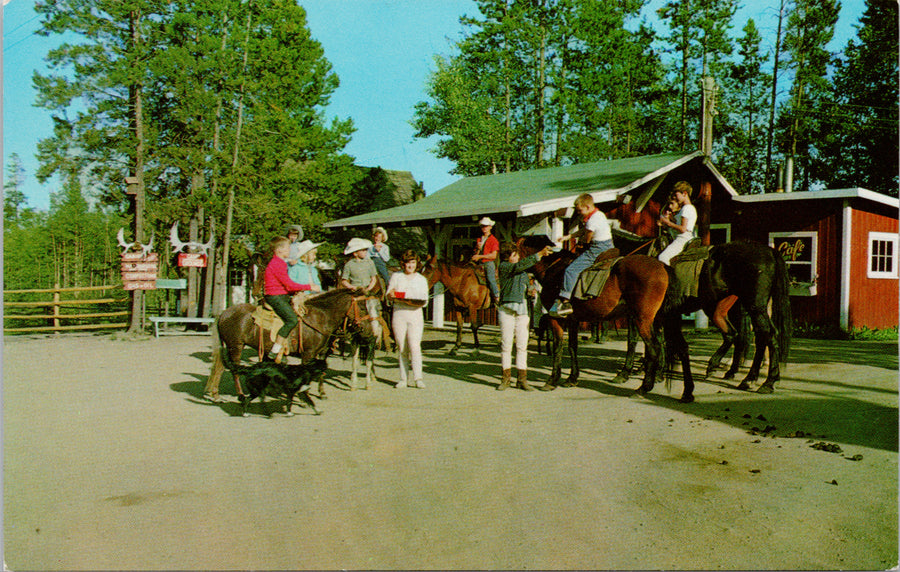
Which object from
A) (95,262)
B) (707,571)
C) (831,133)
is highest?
(831,133)

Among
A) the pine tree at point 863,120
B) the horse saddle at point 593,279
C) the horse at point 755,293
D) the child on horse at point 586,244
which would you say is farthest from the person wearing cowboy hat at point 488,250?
the pine tree at point 863,120

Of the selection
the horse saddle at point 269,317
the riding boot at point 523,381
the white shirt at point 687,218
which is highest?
the white shirt at point 687,218

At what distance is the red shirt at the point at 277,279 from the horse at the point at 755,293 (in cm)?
469

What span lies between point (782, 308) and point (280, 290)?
20.0 ft

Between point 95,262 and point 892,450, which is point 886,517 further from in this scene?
point 95,262

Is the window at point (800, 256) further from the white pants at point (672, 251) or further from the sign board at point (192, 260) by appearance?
the sign board at point (192, 260)

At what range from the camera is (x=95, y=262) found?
1834 cm

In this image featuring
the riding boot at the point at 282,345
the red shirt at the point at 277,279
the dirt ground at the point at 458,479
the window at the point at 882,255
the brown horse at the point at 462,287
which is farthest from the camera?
the window at the point at 882,255

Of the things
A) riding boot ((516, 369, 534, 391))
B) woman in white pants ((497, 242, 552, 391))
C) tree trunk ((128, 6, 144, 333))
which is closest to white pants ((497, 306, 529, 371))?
woman in white pants ((497, 242, 552, 391))

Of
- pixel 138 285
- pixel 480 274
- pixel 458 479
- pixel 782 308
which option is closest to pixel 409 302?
pixel 458 479

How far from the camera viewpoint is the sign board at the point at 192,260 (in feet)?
54.2

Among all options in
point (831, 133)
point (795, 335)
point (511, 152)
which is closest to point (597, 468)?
point (795, 335)

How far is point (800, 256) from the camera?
605 inches

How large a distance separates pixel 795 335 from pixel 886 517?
39.0 ft
